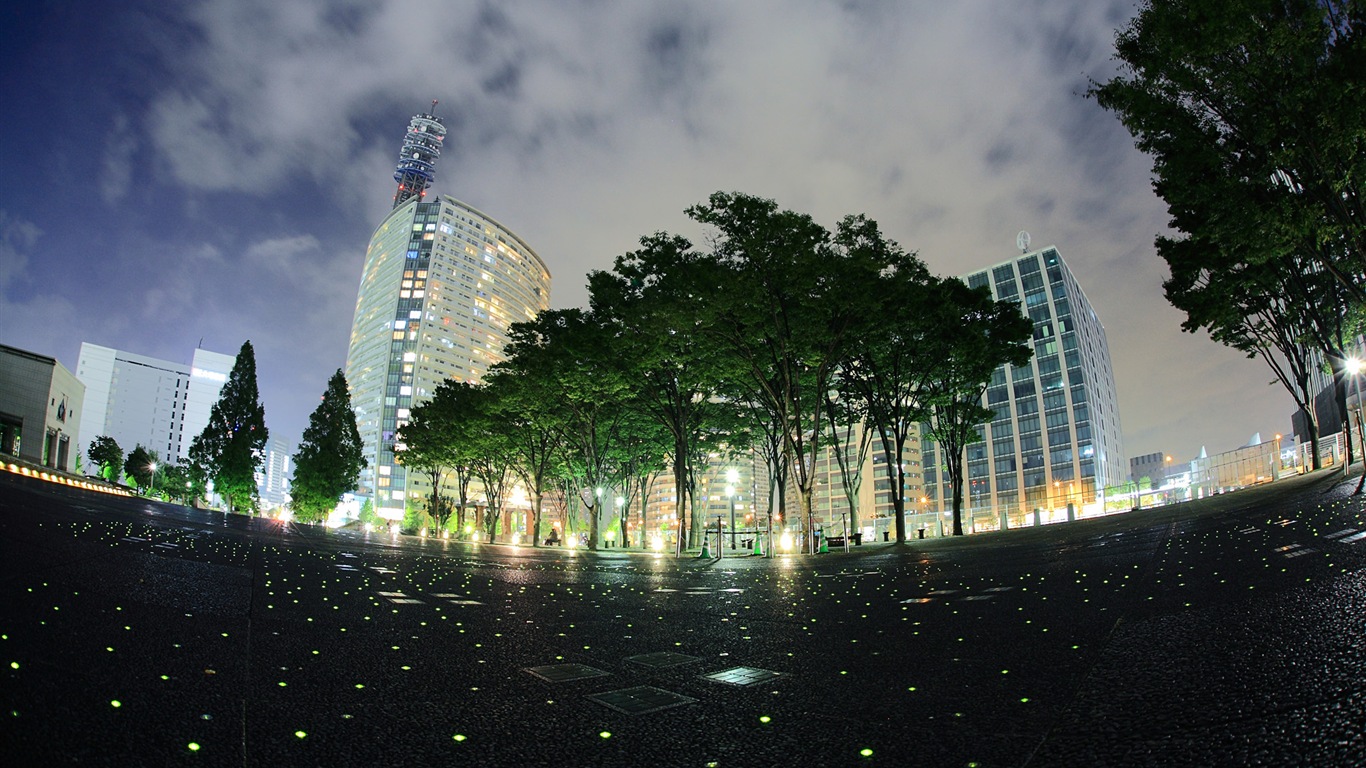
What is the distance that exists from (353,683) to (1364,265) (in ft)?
65.7

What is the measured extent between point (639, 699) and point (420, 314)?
146166 mm

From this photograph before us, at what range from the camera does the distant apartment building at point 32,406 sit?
176ft

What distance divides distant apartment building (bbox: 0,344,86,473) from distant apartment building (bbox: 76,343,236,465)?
316ft

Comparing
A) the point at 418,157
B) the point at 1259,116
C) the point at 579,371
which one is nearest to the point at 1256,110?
the point at 1259,116

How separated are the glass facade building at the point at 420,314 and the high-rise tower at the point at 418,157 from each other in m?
20.4

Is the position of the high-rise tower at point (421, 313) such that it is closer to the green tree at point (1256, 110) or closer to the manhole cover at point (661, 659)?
the green tree at point (1256, 110)

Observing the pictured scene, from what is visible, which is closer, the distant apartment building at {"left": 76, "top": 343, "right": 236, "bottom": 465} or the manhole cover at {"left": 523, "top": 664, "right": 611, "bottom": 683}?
the manhole cover at {"left": 523, "top": 664, "right": 611, "bottom": 683}

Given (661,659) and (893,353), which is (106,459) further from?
(661,659)

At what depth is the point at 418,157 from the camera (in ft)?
580

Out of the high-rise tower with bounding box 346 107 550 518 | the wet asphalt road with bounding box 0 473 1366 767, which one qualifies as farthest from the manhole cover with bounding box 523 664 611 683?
the high-rise tower with bounding box 346 107 550 518

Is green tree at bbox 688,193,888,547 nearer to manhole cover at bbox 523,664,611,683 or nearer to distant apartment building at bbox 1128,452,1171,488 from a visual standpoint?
manhole cover at bbox 523,664,611,683

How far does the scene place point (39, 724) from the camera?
64.3 inches

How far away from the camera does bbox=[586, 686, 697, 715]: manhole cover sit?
2267 millimetres

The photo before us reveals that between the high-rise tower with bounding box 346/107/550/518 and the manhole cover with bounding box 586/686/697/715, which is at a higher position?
the high-rise tower with bounding box 346/107/550/518
